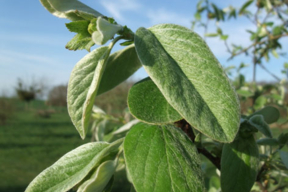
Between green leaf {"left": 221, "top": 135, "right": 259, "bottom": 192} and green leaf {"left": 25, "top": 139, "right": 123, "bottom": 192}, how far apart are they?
137 millimetres

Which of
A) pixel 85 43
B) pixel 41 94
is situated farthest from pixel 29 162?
pixel 41 94

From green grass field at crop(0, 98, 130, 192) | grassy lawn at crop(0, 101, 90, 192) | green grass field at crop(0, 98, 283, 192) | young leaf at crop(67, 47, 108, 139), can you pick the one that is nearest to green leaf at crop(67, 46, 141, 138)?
young leaf at crop(67, 47, 108, 139)

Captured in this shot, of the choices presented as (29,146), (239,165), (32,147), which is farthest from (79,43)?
(29,146)

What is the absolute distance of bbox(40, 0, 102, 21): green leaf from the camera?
0.91ft

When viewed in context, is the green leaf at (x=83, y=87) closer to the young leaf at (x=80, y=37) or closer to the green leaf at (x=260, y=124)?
the young leaf at (x=80, y=37)

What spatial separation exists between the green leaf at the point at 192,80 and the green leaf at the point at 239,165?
13 cm

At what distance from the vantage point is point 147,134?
0.96ft

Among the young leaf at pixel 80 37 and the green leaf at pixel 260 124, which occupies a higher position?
the young leaf at pixel 80 37

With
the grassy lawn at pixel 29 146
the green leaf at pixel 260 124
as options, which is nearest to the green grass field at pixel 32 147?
the grassy lawn at pixel 29 146

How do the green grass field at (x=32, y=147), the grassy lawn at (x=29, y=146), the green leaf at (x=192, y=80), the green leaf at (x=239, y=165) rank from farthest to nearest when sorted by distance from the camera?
the grassy lawn at (x=29, y=146), the green grass field at (x=32, y=147), the green leaf at (x=239, y=165), the green leaf at (x=192, y=80)

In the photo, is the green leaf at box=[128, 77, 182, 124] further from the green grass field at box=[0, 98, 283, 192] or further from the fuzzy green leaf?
the green grass field at box=[0, 98, 283, 192]

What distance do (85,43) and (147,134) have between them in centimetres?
13

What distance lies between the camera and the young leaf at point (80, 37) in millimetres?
297

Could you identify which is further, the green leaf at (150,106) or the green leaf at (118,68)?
the green leaf at (118,68)
